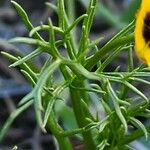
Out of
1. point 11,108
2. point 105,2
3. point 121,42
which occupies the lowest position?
point 121,42

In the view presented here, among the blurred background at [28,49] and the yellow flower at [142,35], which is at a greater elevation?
the blurred background at [28,49]

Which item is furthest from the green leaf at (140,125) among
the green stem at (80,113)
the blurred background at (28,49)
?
the blurred background at (28,49)

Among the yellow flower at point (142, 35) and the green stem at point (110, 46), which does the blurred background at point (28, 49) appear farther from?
the yellow flower at point (142, 35)

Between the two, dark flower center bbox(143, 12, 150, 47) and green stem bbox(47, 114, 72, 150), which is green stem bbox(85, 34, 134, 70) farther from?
green stem bbox(47, 114, 72, 150)

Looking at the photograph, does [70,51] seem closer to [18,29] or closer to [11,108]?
[11,108]

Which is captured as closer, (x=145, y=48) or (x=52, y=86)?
(x=145, y=48)

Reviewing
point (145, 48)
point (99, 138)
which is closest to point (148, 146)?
point (99, 138)

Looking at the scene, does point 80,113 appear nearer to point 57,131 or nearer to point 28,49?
point 57,131
